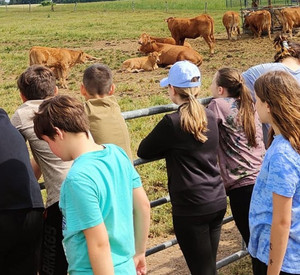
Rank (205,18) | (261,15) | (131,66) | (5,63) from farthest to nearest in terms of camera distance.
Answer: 1. (261,15)
2. (205,18)
3. (5,63)
4. (131,66)

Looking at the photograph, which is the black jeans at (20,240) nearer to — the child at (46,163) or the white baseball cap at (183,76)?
the child at (46,163)

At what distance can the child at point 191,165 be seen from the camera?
3539 millimetres

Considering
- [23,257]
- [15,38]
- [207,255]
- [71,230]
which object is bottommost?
[15,38]

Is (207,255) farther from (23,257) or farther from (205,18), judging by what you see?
(205,18)

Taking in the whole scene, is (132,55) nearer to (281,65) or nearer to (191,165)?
(281,65)

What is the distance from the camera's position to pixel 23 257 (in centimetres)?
322

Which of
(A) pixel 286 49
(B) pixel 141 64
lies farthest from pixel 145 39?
(A) pixel 286 49

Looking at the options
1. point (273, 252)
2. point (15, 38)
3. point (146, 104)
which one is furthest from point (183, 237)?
point (15, 38)

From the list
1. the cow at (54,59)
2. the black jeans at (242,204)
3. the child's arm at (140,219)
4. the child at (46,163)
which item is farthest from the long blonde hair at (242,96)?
the cow at (54,59)

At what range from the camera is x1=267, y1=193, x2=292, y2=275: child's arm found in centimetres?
279

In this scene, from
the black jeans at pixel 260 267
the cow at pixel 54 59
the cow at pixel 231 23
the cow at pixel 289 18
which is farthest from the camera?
the cow at pixel 289 18

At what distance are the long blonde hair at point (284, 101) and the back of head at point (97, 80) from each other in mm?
1061

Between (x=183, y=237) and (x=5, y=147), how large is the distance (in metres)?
1.22

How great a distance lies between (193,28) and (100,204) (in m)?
22.3
